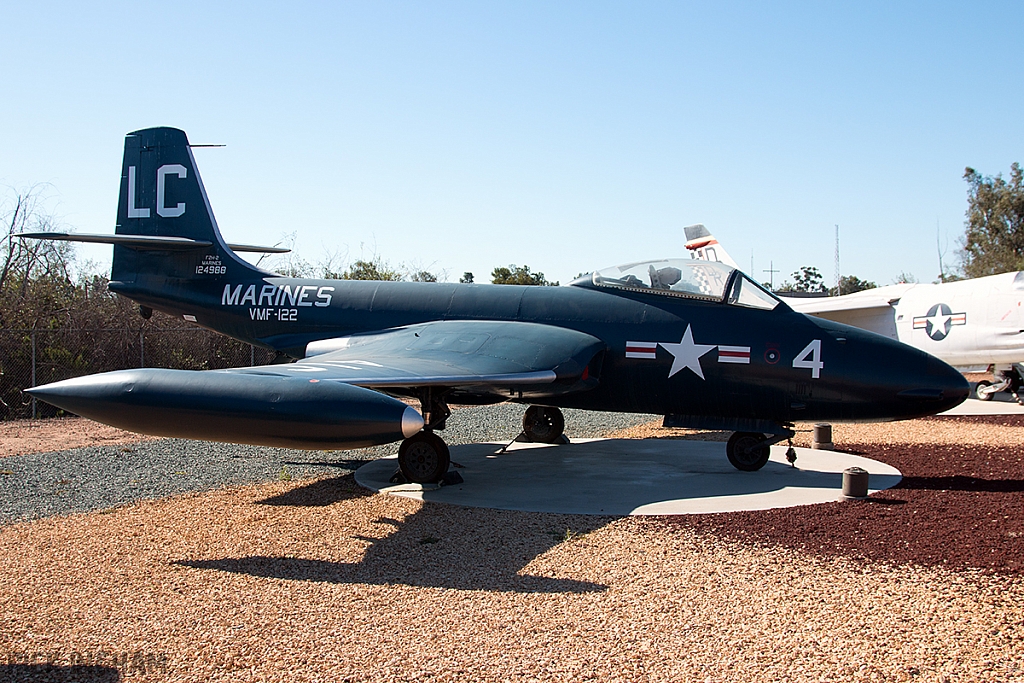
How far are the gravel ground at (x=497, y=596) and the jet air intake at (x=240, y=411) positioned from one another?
1.00 m

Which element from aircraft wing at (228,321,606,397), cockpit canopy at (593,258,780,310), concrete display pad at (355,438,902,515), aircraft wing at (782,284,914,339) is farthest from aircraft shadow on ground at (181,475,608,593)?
aircraft wing at (782,284,914,339)

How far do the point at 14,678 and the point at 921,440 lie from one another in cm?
1318

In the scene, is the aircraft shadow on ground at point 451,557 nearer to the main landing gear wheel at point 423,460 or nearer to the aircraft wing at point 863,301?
the main landing gear wheel at point 423,460

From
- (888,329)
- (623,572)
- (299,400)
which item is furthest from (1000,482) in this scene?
(888,329)

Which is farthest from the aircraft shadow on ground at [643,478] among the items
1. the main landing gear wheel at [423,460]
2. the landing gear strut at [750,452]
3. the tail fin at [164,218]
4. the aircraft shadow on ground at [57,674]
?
the tail fin at [164,218]

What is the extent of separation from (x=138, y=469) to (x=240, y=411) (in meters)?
4.68

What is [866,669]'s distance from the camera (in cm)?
432

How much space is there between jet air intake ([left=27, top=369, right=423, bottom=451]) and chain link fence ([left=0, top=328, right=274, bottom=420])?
10951 millimetres

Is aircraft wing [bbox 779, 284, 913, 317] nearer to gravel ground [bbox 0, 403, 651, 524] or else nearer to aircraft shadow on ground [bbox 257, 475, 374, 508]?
gravel ground [bbox 0, 403, 651, 524]

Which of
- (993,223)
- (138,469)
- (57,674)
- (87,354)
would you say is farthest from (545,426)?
(993,223)

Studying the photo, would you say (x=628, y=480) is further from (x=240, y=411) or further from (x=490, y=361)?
(x=240, y=411)

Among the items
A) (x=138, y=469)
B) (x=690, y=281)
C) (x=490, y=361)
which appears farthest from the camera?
(x=138, y=469)

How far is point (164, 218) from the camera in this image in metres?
12.6

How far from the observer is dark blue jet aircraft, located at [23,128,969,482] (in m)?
6.77
